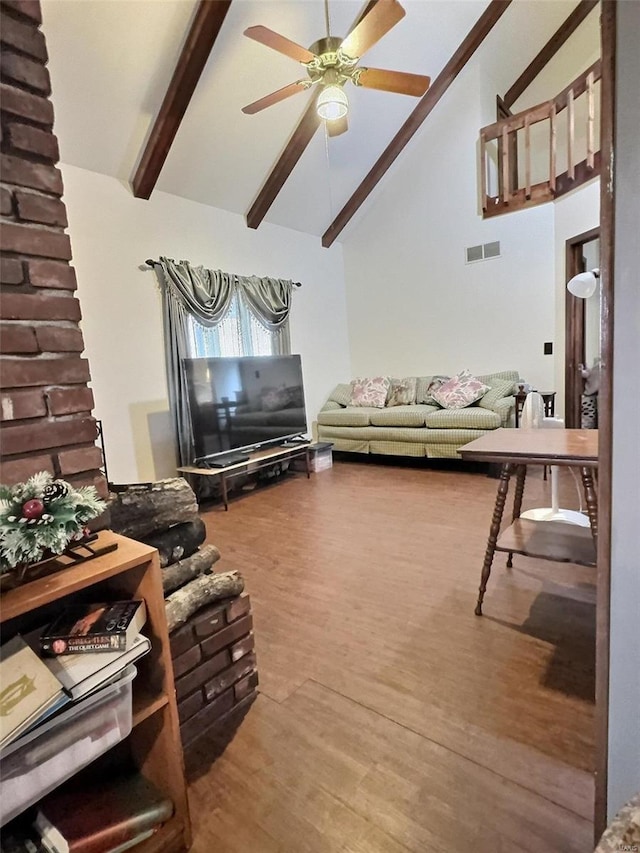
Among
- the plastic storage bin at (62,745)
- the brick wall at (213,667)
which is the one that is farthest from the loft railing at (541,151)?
the plastic storage bin at (62,745)

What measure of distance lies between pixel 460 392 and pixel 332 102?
9.41 ft

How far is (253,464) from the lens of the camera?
163 inches

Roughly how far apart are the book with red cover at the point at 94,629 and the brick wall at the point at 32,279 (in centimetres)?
30

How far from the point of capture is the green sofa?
13.8 feet

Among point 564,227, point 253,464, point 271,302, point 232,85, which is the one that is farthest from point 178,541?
point 564,227

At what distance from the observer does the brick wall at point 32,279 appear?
896 mm

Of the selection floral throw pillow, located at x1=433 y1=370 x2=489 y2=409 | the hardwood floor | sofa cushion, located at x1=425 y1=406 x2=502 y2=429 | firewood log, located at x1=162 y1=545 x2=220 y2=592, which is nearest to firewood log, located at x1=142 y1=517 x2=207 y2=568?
firewood log, located at x1=162 y1=545 x2=220 y2=592

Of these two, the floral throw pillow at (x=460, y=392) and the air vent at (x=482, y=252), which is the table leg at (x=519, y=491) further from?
the air vent at (x=482, y=252)

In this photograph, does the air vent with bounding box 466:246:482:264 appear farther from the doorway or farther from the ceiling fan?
the ceiling fan

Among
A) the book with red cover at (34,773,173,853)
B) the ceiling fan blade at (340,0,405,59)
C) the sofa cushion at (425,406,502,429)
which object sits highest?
the ceiling fan blade at (340,0,405,59)

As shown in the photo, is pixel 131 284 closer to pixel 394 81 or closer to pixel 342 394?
pixel 394 81

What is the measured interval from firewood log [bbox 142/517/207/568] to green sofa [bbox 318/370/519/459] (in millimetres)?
2938

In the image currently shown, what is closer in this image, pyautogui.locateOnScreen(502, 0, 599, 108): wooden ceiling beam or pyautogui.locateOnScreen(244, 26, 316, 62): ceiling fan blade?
pyautogui.locateOnScreen(244, 26, 316, 62): ceiling fan blade

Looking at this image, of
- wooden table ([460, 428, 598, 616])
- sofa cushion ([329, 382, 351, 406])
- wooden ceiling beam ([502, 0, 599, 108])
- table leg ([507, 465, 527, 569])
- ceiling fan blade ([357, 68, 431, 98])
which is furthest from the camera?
sofa cushion ([329, 382, 351, 406])
